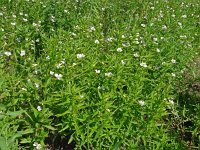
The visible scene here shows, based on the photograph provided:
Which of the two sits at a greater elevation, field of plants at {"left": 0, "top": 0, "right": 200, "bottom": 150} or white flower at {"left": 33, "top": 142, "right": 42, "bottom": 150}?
field of plants at {"left": 0, "top": 0, "right": 200, "bottom": 150}

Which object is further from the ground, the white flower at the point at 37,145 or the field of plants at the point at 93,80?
the field of plants at the point at 93,80

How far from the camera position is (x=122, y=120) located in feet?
10.6

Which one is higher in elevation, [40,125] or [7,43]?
[7,43]

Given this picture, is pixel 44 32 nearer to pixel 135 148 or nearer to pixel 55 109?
pixel 55 109

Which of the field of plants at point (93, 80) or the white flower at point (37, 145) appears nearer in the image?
the white flower at point (37, 145)

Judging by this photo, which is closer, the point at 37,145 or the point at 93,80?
the point at 37,145

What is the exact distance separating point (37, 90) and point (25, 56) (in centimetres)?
92

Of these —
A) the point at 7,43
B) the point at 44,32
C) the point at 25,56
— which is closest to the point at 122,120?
the point at 25,56

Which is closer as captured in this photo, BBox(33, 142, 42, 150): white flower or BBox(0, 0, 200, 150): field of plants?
BBox(33, 142, 42, 150): white flower

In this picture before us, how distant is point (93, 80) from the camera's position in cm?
358

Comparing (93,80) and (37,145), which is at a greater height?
(93,80)

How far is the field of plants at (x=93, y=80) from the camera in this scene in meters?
3.12

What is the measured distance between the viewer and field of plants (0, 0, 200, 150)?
10.2 ft

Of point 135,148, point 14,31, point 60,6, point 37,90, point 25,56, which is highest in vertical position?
point 60,6
